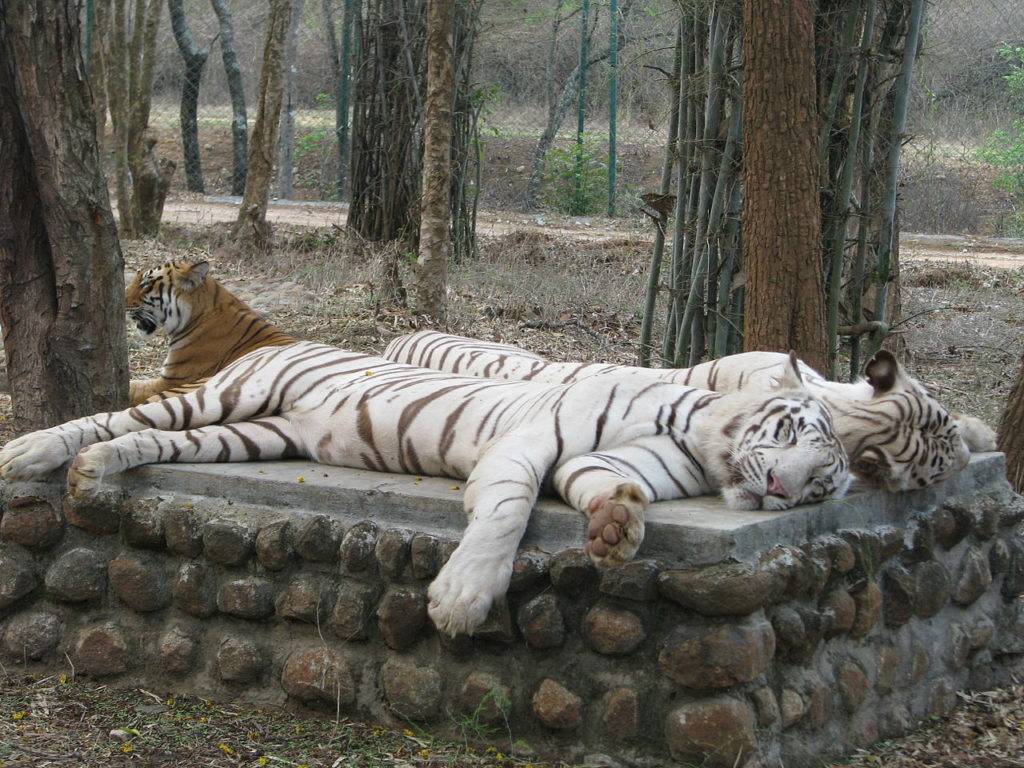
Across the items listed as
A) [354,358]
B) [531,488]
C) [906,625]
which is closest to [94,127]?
[354,358]

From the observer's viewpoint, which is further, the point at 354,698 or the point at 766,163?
the point at 766,163

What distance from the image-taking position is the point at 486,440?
355 centimetres

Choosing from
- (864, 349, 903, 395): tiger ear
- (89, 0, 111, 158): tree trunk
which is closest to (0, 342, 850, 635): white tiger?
(864, 349, 903, 395): tiger ear

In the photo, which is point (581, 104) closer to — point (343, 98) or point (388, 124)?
point (343, 98)

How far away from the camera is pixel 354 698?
3.36 meters

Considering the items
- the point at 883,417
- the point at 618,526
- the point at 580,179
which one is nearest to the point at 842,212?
the point at 883,417

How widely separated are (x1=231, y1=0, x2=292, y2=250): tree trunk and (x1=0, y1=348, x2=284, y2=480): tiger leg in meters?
6.62

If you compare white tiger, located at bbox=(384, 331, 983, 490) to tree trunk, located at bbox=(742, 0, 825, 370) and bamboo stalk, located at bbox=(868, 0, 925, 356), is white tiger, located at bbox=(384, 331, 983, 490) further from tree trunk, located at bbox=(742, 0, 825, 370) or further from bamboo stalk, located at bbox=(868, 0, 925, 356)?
bamboo stalk, located at bbox=(868, 0, 925, 356)

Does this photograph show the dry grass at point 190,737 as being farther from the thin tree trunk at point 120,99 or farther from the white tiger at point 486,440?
the thin tree trunk at point 120,99

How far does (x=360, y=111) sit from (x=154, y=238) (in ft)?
9.47

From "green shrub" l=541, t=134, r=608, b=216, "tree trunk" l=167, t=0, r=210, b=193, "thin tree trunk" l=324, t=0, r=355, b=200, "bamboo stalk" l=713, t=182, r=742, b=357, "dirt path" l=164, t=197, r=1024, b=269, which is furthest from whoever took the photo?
"tree trunk" l=167, t=0, r=210, b=193

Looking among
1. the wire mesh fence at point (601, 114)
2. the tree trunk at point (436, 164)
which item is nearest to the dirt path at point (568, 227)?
the wire mesh fence at point (601, 114)

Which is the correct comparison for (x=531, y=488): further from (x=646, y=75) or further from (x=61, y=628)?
(x=646, y=75)

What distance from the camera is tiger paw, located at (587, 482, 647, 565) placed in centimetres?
291
